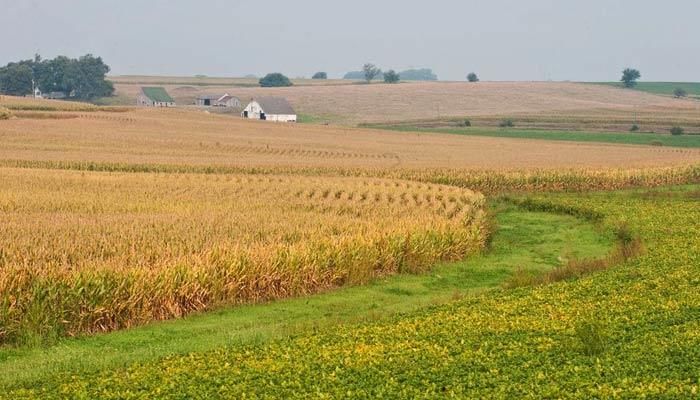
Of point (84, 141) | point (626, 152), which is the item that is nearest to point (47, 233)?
point (84, 141)

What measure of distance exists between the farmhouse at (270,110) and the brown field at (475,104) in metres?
5.53

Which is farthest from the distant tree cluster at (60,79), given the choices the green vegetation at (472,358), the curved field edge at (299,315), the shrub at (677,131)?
the green vegetation at (472,358)

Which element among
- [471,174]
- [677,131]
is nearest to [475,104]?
[677,131]

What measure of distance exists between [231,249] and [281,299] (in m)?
1.67

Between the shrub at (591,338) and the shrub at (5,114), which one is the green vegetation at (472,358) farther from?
the shrub at (5,114)

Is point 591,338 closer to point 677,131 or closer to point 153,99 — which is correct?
point 677,131

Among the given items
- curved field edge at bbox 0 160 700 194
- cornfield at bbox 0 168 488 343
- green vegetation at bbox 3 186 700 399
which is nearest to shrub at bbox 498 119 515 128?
curved field edge at bbox 0 160 700 194

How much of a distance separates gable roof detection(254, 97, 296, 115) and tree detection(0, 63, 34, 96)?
193ft

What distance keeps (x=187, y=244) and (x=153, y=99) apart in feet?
549

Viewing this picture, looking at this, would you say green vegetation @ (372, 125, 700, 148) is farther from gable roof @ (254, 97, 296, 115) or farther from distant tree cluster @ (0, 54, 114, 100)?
distant tree cluster @ (0, 54, 114, 100)

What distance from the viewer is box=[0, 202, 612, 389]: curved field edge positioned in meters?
15.2

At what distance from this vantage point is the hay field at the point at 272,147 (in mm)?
60000

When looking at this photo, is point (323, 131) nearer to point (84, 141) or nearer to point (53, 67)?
point (84, 141)

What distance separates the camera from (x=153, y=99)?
184 m
